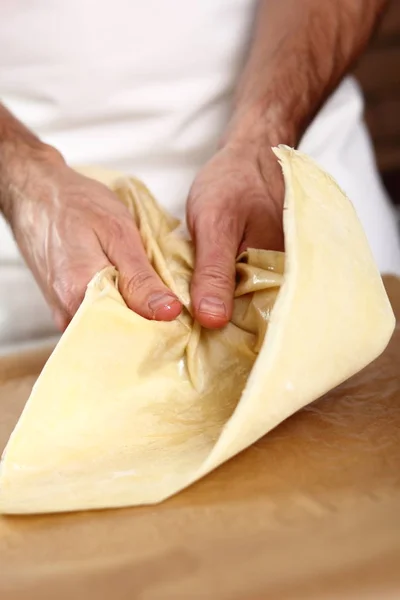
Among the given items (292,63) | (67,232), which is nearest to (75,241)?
(67,232)

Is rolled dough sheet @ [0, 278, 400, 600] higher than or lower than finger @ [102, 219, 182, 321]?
lower

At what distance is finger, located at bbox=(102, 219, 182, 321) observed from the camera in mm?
708

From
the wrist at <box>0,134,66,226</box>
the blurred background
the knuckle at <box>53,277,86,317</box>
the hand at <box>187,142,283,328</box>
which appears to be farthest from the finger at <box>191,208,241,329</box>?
the blurred background

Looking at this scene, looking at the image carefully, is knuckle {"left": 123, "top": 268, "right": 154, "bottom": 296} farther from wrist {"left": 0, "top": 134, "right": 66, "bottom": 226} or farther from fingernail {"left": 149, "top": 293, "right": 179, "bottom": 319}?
wrist {"left": 0, "top": 134, "right": 66, "bottom": 226}

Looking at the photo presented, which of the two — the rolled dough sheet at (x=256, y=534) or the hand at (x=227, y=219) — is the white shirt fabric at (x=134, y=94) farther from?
the rolled dough sheet at (x=256, y=534)

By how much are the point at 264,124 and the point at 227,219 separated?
0.22 metres

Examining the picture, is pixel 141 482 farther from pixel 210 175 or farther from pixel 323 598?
pixel 210 175

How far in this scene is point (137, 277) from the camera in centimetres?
74

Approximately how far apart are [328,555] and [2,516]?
0.86ft

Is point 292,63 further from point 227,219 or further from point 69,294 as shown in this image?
point 69,294

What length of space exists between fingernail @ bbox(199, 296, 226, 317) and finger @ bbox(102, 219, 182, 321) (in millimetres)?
23

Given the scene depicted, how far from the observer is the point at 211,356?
72cm

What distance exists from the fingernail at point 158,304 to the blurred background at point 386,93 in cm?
154

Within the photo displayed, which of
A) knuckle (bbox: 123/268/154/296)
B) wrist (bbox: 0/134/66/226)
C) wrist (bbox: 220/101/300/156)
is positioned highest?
wrist (bbox: 220/101/300/156)
